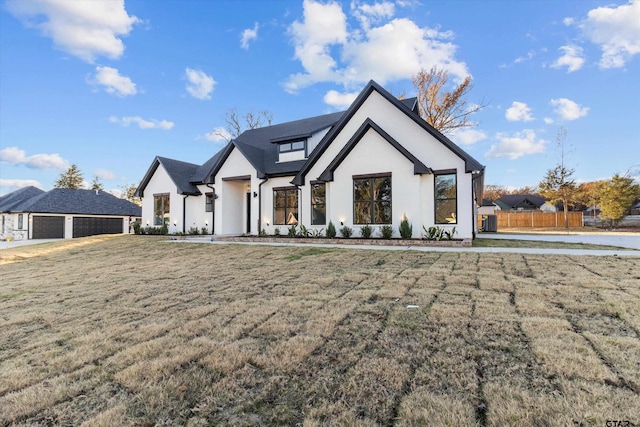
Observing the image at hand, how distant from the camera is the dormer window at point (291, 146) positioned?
1659cm

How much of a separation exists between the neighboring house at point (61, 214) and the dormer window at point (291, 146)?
2192 cm

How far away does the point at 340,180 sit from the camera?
13.8 metres

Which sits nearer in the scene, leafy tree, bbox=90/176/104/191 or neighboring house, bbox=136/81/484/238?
neighboring house, bbox=136/81/484/238

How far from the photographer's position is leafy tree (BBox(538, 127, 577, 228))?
2890 cm

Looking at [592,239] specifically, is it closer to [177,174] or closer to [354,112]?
[354,112]

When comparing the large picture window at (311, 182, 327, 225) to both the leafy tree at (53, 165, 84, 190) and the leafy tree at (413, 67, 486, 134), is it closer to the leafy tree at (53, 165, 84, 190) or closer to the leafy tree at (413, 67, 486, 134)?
the leafy tree at (413, 67, 486, 134)

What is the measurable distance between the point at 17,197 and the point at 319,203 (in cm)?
3349

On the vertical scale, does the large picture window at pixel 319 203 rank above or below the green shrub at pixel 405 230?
above

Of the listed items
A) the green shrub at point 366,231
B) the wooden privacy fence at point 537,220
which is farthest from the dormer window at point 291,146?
the wooden privacy fence at point 537,220

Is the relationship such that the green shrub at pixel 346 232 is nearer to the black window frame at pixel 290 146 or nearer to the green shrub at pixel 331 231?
the green shrub at pixel 331 231

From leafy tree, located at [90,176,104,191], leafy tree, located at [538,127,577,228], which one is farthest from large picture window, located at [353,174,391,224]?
leafy tree, located at [90,176,104,191]

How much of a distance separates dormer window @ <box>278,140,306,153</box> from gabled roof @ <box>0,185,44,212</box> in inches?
1024

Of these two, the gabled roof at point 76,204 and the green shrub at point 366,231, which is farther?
the gabled roof at point 76,204

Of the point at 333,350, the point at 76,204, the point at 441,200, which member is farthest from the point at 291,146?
the point at 76,204
